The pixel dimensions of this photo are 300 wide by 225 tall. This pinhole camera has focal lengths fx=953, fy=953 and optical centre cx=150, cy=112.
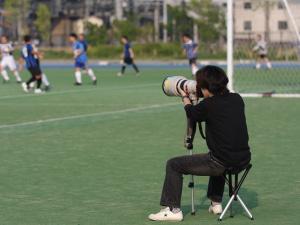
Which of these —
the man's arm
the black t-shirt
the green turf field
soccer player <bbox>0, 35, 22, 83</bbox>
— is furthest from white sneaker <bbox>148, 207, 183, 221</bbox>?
soccer player <bbox>0, 35, 22, 83</bbox>

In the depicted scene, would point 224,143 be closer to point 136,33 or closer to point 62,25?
point 136,33

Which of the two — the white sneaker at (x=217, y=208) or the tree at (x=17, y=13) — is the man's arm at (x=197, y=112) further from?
the tree at (x=17, y=13)

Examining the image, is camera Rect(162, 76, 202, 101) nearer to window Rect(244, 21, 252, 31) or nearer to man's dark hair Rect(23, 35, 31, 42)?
man's dark hair Rect(23, 35, 31, 42)

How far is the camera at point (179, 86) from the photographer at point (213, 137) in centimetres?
4

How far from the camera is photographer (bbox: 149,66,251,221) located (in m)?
7.92

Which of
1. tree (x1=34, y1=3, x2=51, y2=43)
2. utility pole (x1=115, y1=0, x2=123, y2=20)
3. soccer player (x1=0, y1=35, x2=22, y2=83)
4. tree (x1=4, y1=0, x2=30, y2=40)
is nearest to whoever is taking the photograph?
soccer player (x1=0, y1=35, x2=22, y2=83)

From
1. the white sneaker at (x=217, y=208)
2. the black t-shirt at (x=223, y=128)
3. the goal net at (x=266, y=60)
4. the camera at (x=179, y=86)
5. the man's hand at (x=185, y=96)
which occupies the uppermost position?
the camera at (x=179, y=86)

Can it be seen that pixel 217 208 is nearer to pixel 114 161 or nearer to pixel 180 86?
pixel 180 86

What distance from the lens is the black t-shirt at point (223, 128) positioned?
7941 millimetres

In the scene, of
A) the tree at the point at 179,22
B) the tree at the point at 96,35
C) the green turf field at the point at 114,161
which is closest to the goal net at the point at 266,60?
the green turf field at the point at 114,161

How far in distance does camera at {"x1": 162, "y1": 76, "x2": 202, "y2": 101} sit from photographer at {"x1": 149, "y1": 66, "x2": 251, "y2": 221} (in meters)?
0.04

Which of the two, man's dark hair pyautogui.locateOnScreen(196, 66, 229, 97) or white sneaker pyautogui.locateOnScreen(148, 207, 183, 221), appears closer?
man's dark hair pyautogui.locateOnScreen(196, 66, 229, 97)

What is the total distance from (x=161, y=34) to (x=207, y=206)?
2766 inches

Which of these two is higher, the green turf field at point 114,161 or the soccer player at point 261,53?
the green turf field at point 114,161
